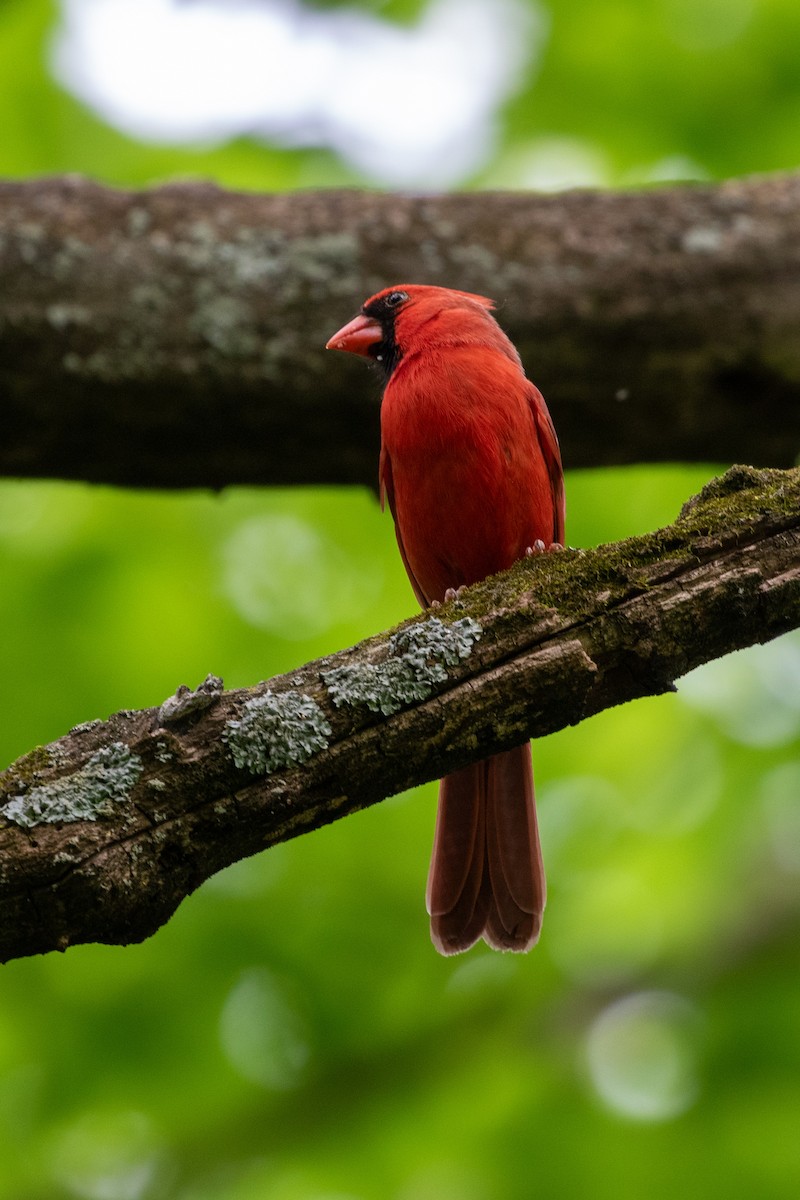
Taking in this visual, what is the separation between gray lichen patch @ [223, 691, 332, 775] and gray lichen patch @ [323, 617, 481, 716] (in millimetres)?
78

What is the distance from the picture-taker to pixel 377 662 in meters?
2.66

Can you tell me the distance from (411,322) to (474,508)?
Result: 86cm

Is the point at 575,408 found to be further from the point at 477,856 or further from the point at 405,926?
the point at 405,926

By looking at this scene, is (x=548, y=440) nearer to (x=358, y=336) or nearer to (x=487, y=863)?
(x=358, y=336)

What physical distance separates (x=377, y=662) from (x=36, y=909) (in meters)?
0.80

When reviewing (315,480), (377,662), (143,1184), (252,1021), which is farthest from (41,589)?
(377,662)

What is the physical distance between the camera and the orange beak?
14.4 feet

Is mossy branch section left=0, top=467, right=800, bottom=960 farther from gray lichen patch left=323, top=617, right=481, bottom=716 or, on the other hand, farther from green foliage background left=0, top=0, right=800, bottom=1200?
green foliage background left=0, top=0, right=800, bottom=1200

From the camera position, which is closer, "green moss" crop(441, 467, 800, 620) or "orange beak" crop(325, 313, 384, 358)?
"green moss" crop(441, 467, 800, 620)

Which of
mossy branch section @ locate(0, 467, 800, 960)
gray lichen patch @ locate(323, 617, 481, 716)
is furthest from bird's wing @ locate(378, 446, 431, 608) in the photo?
gray lichen patch @ locate(323, 617, 481, 716)

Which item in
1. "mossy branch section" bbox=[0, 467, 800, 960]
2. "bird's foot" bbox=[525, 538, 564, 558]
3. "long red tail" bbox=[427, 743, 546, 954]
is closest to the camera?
"mossy branch section" bbox=[0, 467, 800, 960]

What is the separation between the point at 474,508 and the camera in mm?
4168

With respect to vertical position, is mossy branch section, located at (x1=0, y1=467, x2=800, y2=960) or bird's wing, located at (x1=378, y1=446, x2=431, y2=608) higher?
bird's wing, located at (x1=378, y1=446, x2=431, y2=608)

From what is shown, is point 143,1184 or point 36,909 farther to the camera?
point 143,1184
